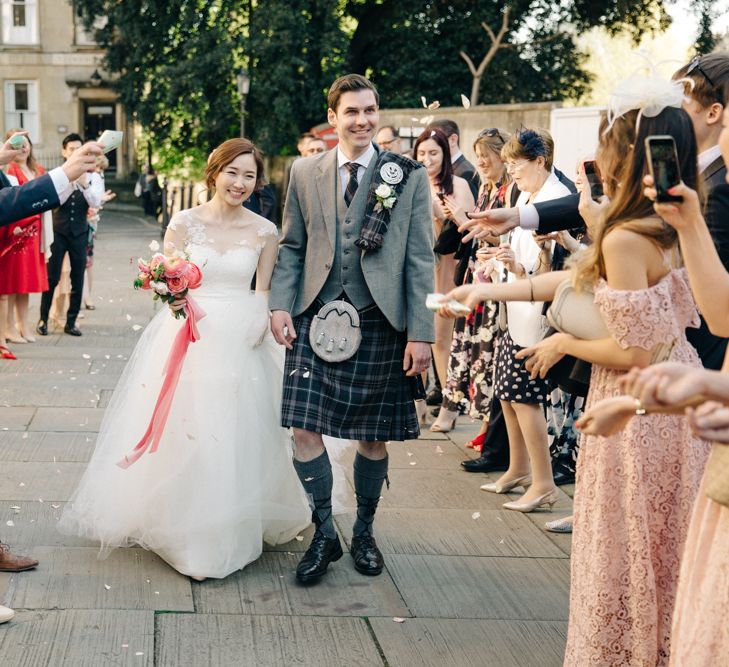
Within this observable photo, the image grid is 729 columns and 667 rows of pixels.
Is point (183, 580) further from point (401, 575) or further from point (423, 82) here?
point (423, 82)

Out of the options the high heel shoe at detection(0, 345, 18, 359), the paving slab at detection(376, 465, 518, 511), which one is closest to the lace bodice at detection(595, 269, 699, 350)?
the paving slab at detection(376, 465, 518, 511)

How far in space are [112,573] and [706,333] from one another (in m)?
2.72

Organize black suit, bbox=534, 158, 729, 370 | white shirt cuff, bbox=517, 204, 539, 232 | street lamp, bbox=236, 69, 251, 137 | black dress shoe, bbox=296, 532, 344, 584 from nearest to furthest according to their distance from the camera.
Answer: black suit, bbox=534, 158, 729, 370
white shirt cuff, bbox=517, 204, 539, 232
black dress shoe, bbox=296, 532, 344, 584
street lamp, bbox=236, 69, 251, 137

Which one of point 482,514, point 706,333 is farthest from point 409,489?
point 706,333

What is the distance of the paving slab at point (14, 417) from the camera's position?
7387 mm

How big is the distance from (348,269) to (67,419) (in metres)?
3.80

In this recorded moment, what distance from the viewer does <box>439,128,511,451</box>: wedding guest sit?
686cm

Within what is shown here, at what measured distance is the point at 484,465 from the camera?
267 inches

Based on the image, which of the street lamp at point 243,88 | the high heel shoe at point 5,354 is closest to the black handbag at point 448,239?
the high heel shoe at point 5,354

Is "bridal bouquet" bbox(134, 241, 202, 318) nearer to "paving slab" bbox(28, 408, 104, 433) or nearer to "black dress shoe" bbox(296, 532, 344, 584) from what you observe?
"black dress shoe" bbox(296, 532, 344, 584)

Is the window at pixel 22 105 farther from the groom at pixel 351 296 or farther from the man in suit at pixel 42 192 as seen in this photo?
the man in suit at pixel 42 192

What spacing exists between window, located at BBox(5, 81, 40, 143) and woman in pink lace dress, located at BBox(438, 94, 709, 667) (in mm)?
43309

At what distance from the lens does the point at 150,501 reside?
4836mm

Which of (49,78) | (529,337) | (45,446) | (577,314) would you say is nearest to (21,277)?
(45,446)
